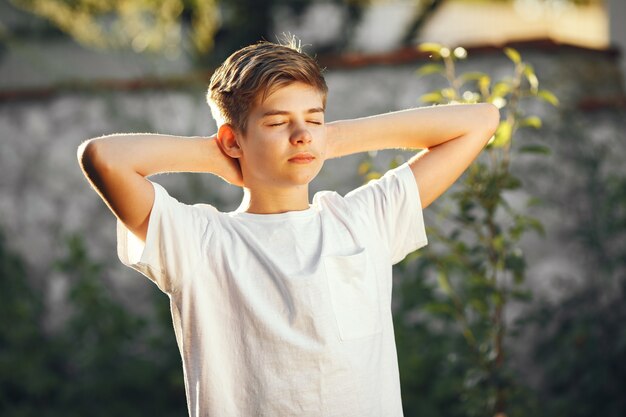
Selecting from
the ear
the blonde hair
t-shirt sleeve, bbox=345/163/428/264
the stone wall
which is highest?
the stone wall

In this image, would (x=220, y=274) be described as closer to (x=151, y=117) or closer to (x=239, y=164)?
(x=239, y=164)

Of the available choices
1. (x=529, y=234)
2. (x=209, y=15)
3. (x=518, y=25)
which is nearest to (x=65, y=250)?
(x=209, y=15)

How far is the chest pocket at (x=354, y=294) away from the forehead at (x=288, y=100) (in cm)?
29

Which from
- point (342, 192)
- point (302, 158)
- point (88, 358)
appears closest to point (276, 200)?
point (302, 158)

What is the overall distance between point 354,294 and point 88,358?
2.79 meters

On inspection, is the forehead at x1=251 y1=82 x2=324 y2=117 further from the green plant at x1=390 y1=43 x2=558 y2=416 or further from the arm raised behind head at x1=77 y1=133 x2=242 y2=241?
the green plant at x1=390 y1=43 x2=558 y2=416

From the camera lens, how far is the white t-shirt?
5.43 feet

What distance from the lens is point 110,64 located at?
6016 millimetres

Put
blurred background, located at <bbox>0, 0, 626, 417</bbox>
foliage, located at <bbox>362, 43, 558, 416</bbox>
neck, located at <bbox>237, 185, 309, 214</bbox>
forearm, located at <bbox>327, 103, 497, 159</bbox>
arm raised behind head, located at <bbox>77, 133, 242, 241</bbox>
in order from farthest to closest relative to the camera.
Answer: blurred background, located at <bbox>0, 0, 626, 417</bbox>, foliage, located at <bbox>362, 43, 558, 416</bbox>, forearm, located at <bbox>327, 103, 497, 159</bbox>, neck, located at <bbox>237, 185, 309, 214</bbox>, arm raised behind head, located at <bbox>77, 133, 242, 241</bbox>

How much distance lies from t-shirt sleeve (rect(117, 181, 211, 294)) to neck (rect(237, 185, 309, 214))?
0.47ft

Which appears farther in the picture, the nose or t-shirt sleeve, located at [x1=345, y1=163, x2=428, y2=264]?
t-shirt sleeve, located at [x1=345, y1=163, x2=428, y2=264]

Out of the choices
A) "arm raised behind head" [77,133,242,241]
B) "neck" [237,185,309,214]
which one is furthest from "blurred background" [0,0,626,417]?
"arm raised behind head" [77,133,242,241]

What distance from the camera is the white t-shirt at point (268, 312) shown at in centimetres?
166

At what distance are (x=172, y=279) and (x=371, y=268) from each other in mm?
380
